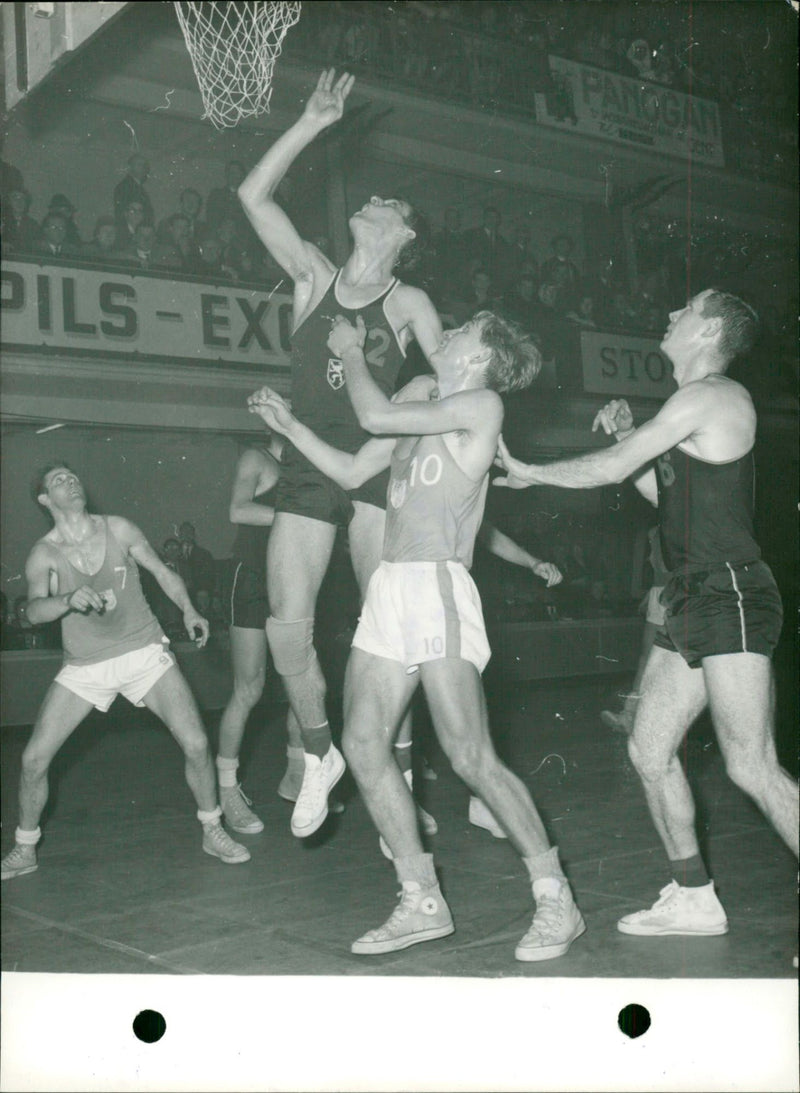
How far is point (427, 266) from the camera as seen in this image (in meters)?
11.2

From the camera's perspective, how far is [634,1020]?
292cm

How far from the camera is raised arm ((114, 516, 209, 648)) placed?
14.0 feet

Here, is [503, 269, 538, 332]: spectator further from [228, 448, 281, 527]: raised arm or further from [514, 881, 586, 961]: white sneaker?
[514, 881, 586, 961]: white sneaker

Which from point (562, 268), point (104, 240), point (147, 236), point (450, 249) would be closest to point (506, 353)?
point (147, 236)

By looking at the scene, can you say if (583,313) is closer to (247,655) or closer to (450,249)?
(450,249)

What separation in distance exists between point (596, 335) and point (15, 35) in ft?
29.7

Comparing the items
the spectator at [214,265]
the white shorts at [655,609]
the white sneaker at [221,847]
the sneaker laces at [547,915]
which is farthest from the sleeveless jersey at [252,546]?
the spectator at [214,265]

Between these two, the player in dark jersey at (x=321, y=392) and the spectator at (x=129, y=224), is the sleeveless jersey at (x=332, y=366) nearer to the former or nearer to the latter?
the player in dark jersey at (x=321, y=392)

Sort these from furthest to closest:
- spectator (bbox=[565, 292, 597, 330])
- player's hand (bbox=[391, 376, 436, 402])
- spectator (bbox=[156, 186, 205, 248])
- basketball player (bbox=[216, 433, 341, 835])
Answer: spectator (bbox=[565, 292, 597, 330]), spectator (bbox=[156, 186, 205, 248]), basketball player (bbox=[216, 433, 341, 835]), player's hand (bbox=[391, 376, 436, 402])

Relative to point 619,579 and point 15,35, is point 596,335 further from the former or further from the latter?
point 15,35

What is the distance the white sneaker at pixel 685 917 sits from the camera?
352 centimetres

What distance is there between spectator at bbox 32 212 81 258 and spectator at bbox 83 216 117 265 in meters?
0.21

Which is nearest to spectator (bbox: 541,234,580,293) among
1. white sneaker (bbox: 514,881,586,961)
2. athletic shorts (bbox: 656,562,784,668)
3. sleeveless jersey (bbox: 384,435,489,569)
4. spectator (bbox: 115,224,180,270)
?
spectator (bbox: 115,224,180,270)

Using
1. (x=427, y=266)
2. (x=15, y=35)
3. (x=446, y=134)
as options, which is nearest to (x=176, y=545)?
(x=427, y=266)
